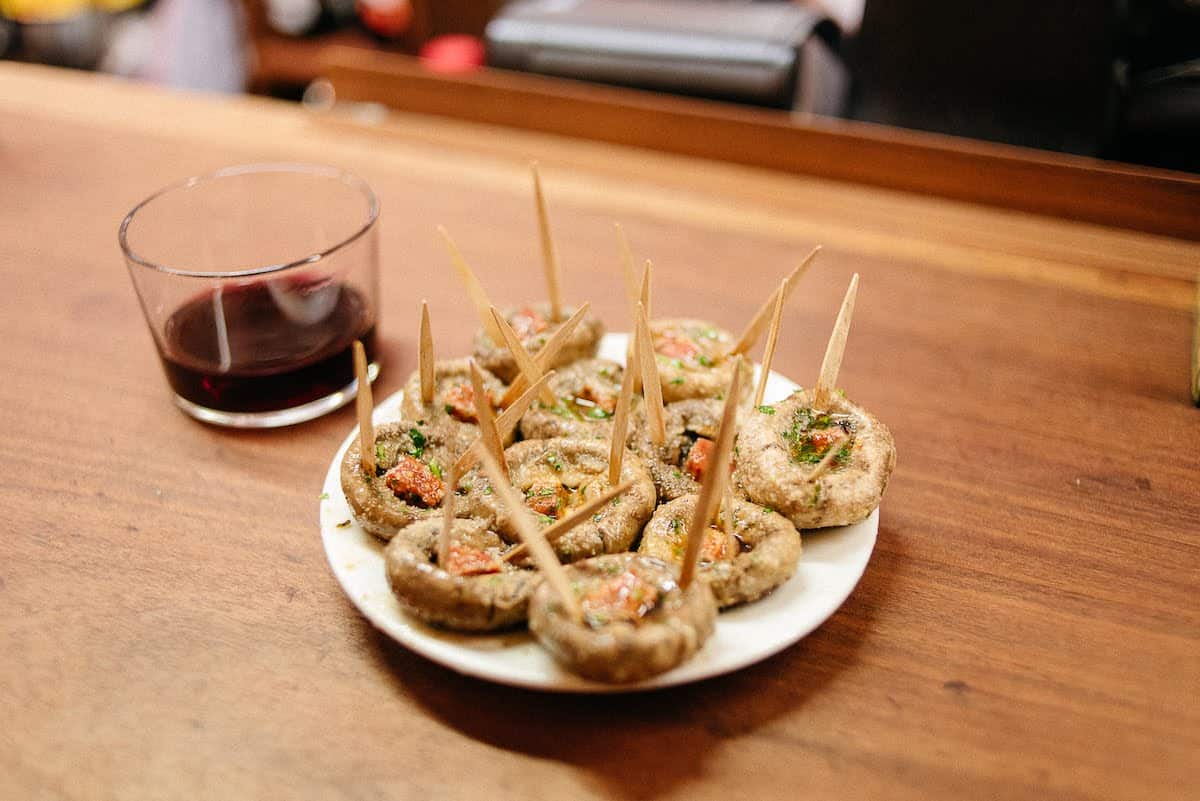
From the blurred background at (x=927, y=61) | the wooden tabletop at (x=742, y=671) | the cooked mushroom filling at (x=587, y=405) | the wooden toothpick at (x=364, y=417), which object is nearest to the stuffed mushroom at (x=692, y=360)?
the cooked mushroom filling at (x=587, y=405)

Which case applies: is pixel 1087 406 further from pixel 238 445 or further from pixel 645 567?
pixel 238 445

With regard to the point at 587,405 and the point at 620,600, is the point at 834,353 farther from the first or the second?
the point at 620,600

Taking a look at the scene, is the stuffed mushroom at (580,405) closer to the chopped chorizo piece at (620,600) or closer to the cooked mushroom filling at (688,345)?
the cooked mushroom filling at (688,345)

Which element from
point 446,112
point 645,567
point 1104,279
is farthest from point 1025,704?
point 446,112

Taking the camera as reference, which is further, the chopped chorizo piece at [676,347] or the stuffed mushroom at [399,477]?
the chopped chorizo piece at [676,347]

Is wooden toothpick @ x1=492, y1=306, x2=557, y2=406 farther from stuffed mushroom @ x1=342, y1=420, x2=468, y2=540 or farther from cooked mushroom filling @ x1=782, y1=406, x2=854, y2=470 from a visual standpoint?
cooked mushroom filling @ x1=782, y1=406, x2=854, y2=470

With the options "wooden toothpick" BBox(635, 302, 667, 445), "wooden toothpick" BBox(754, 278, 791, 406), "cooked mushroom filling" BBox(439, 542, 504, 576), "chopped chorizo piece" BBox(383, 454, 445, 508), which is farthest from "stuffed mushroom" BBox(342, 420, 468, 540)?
"wooden toothpick" BBox(754, 278, 791, 406)
